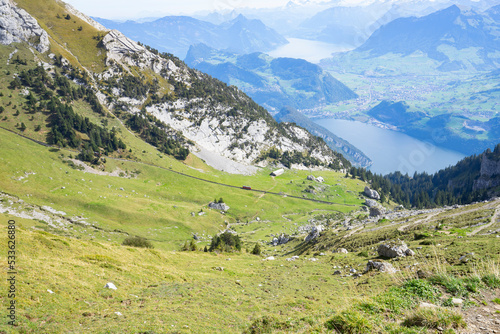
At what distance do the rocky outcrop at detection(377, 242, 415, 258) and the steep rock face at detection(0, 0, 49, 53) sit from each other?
223934mm

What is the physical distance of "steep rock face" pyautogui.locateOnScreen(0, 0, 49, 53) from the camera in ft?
538

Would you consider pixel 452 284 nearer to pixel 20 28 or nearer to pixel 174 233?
pixel 174 233

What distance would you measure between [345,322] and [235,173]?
6978 inches

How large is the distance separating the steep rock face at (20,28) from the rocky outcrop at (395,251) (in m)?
224

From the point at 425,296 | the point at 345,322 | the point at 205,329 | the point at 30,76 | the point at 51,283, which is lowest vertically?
the point at 51,283

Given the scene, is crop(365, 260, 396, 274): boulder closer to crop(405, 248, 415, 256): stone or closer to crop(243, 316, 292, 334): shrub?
crop(405, 248, 415, 256): stone

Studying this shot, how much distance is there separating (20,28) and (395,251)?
239m

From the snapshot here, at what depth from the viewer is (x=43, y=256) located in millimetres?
22891

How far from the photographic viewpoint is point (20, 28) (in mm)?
168875

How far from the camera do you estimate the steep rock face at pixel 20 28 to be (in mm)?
163900

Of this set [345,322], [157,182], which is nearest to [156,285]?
[345,322]

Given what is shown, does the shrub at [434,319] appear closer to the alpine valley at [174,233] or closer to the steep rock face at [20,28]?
the alpine valley at [174,233]

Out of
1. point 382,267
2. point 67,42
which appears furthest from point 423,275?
point 67,42

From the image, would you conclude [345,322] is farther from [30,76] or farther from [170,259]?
[30,76]
